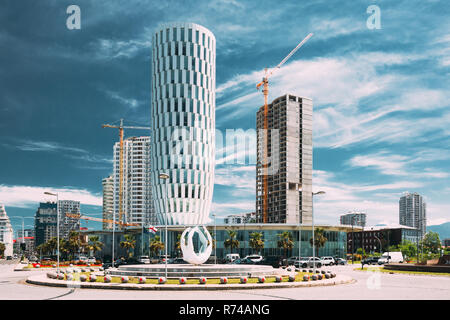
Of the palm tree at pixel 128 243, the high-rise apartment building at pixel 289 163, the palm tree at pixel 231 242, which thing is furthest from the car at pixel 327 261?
the high-rise apartment building at pixel 289 163

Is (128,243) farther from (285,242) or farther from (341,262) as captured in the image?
(341,262)

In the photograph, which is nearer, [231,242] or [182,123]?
[231,242]

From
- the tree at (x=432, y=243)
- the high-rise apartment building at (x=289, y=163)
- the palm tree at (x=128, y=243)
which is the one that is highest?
the high-rise apartment building at (x=289, y=163)

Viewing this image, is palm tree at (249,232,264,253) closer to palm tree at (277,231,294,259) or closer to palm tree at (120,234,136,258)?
palm tree at (277,231,294,259)

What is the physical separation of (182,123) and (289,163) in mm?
76801

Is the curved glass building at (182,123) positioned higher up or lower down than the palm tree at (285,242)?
higher up

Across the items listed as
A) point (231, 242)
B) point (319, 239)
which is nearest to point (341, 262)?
point (319, 239)

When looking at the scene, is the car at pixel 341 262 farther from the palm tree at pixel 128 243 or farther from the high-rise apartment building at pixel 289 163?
the high-rise apartment building at pixel 289 163

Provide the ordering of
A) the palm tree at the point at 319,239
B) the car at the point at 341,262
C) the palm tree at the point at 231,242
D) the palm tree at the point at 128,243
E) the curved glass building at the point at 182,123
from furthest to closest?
the curved glass building at the point at 182,123, the palm tree at the point at 128,243, the palm tree at the point at 231,242, the palm tree at the point at 319,239, the car at the point at 341,262

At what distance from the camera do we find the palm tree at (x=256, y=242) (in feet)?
306

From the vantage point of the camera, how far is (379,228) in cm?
18488

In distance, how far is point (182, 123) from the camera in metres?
119

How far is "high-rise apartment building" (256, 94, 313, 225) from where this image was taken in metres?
184

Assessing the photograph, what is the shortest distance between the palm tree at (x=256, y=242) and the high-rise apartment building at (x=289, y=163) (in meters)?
83.7
